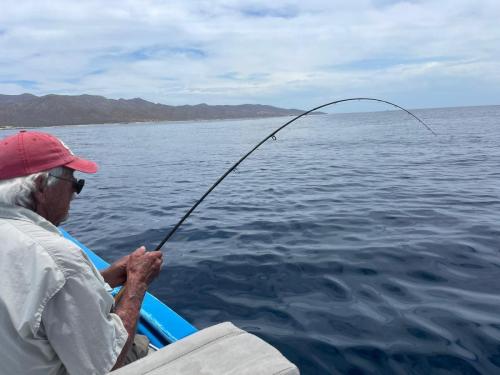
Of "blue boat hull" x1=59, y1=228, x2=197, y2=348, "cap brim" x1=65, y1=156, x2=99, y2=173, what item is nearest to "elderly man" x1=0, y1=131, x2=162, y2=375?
"cap brim" x1=65, y1=156, x2=99, y2=173

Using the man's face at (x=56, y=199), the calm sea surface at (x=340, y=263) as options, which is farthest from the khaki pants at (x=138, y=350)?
the calm sea surface at (x=340, y=263)

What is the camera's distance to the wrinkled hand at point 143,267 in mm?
2615

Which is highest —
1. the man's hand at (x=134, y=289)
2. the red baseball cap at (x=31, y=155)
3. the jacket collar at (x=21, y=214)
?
the red baseball cap at (x=31, y=155)

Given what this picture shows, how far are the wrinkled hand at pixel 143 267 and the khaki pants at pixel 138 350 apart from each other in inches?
19.0

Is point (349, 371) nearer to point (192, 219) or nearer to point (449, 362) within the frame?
point (449, 362)

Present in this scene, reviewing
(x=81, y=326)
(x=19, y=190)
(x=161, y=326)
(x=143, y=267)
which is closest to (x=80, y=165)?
(x=19, y=190)

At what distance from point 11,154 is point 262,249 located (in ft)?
16.7

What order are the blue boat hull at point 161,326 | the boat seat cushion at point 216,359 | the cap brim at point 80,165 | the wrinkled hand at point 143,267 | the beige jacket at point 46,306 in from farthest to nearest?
the blue boat hull at point 161,326 < the wrinkled hand at point 143,267 < the cap brim at point 80,165 < the boat seat cushion at point 216,359 < the beige jacket at point 46,306

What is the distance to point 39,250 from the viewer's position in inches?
67.9

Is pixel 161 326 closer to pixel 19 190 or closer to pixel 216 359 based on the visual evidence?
pixel 216 359

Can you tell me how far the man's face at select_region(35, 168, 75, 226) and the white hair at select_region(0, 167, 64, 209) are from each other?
0.15 feet

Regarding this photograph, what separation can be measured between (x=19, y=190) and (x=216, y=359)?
4.13 feet

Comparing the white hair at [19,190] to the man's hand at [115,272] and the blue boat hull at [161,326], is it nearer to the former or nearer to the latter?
the man's hand at [115,272]

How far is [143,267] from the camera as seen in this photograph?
105 inches
